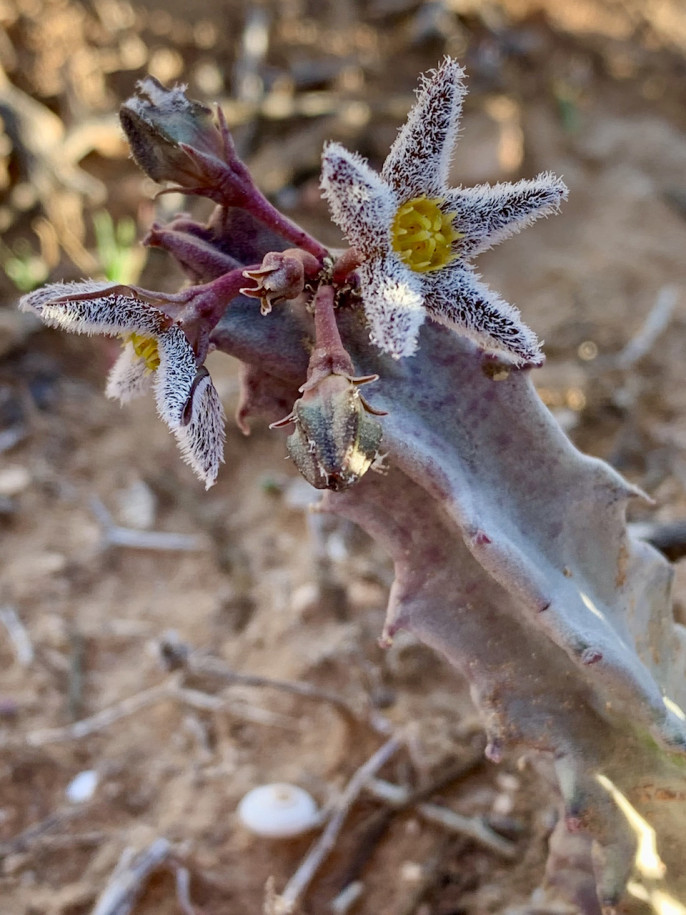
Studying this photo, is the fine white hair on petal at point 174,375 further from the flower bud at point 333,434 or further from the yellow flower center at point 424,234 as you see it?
the yellow flower center at point 424,234

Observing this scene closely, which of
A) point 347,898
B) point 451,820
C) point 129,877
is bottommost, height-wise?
point 129,877

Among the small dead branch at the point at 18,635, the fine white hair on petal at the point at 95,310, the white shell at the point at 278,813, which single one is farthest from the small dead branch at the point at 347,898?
the fine white hair on petal at the point at 95,310

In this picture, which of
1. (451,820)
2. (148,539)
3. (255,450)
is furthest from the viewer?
(255,450)

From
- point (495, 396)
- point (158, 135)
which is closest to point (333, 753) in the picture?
point (495, 396)

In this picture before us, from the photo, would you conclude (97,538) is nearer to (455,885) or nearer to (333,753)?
(333,753)

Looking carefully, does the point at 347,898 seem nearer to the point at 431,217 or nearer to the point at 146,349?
the point at 146,349

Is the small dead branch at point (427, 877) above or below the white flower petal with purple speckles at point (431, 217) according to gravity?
below

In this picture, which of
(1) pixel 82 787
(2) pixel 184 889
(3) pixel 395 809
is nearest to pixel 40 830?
(1) pixel 82 787
